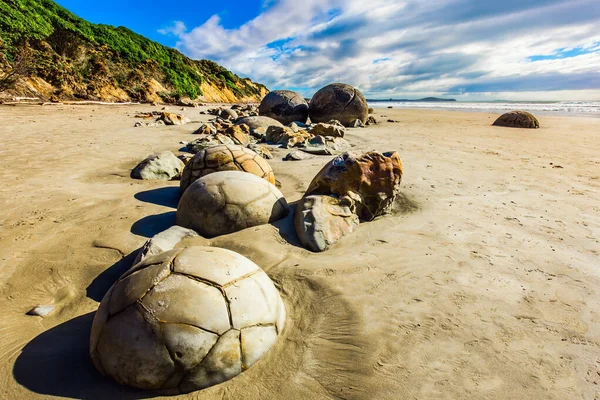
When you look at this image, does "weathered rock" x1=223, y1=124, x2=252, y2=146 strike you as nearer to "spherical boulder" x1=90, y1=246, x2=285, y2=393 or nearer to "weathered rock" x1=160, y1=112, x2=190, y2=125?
"weathered rock" x1=160, y1=112, x2=190, y2=125

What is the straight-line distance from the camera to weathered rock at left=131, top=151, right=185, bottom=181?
539 cm

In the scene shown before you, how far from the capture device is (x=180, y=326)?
1742mm

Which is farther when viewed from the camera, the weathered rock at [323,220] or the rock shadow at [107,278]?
the weathered rock at [323,220]

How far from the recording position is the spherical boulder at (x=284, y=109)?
1348 centimetres

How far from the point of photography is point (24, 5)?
1938 cm

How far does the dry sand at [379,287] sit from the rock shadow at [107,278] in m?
0.02

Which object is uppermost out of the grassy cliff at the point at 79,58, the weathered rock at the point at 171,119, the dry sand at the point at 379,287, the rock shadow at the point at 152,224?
the grassy cliff at the point at 79,58

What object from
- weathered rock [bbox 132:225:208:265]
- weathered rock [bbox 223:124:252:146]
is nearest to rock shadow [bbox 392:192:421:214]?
weathered rock [bbox 132:225:208:265]

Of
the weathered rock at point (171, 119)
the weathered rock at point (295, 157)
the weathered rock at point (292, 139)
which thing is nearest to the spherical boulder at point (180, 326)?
the weathered rock at point (295, 157)

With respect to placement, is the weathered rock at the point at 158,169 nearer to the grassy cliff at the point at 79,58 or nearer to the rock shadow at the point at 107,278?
the rock shadow at the point at 107,278

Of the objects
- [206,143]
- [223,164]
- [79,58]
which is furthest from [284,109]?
[79,58]

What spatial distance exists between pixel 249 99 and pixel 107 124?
34.7 metres

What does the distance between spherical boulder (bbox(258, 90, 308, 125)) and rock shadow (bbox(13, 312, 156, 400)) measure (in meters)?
12.1

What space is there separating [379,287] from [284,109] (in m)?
Result: 11.7
